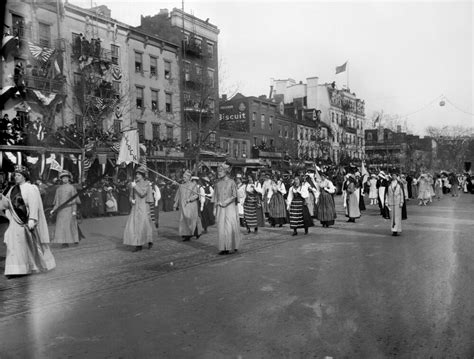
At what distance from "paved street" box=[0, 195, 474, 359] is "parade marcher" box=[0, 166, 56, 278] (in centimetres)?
27

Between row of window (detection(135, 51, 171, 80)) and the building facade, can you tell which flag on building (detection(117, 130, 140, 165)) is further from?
the building facade

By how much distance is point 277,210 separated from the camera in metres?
15.7

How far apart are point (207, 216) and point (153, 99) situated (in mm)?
24520

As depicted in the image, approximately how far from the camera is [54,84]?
25250 millimetres

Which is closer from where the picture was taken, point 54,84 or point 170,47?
point 54,84

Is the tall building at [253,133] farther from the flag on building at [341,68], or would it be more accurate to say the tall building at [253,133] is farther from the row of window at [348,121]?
the row of window at [348,121]

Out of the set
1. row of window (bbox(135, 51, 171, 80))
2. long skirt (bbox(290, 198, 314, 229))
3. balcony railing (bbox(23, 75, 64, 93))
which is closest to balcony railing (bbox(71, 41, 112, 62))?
balcony railing (bbox(23, 75, 64, 93))

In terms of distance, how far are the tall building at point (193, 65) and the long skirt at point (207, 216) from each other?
22.7 m

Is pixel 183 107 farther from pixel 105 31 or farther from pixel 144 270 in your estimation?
pixel 144 270

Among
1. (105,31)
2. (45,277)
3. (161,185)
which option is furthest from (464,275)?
(105,31)

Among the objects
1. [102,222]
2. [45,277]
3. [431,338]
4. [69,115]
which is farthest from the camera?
[69,115]

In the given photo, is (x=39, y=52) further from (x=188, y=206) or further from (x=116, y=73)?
(x=188, y=206)

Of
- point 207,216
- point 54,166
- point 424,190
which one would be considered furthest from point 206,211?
point 424,190

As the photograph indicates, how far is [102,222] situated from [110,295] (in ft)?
39.9
